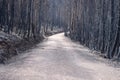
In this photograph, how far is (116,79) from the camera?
11820 mm

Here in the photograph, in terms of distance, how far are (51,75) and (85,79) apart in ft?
4.76

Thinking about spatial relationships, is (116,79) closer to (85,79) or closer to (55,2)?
(85,79)

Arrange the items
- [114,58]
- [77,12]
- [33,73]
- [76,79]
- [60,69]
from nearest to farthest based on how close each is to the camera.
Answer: [76,79]
[33,73]
[60,69]
[114,58]
[77,12]

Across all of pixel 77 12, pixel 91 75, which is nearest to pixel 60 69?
pixel 91 75

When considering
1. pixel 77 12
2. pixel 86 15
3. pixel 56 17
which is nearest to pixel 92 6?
pixel 86 15

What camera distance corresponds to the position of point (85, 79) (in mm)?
11008

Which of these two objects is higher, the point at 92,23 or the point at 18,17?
the point at 18,17

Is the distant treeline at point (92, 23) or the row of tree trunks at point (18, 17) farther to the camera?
the distant treeline at point (92, 23)

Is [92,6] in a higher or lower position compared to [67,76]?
higher

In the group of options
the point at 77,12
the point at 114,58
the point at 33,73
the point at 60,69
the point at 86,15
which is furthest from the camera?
the point at 77,12

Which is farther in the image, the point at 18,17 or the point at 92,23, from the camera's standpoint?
the point at 92,23

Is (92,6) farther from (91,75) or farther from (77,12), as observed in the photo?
(91,75)

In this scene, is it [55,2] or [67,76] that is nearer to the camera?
[67,76]

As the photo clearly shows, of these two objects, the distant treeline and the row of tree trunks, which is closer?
the row of tree trunks
